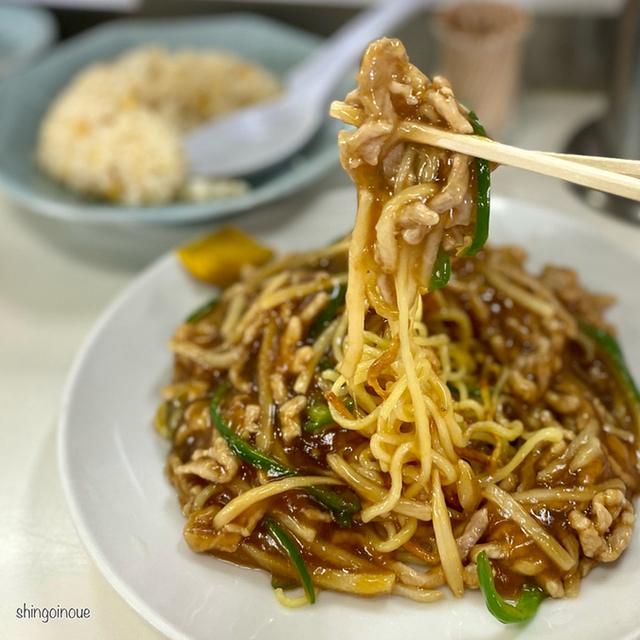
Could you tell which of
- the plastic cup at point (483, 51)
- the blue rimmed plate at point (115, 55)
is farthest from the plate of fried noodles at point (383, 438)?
the plastic cup at point (483, 51)

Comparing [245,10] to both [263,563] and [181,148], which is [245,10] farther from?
[263,563]

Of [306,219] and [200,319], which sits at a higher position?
[306,219]

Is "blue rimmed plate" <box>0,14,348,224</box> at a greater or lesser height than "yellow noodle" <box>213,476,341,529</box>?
greater

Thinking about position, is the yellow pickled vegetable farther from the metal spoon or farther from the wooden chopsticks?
the wooden chopsticks

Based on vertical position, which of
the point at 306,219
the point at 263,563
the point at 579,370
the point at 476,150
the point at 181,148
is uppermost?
the point at 476,150

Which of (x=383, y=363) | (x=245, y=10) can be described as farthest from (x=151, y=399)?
(x=245, y=10)

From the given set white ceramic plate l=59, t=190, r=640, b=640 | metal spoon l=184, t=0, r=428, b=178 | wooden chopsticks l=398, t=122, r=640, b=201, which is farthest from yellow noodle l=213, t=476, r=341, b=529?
metal spoon l=184, t=0, r=428, b=178

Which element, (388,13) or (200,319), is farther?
(388,13)
